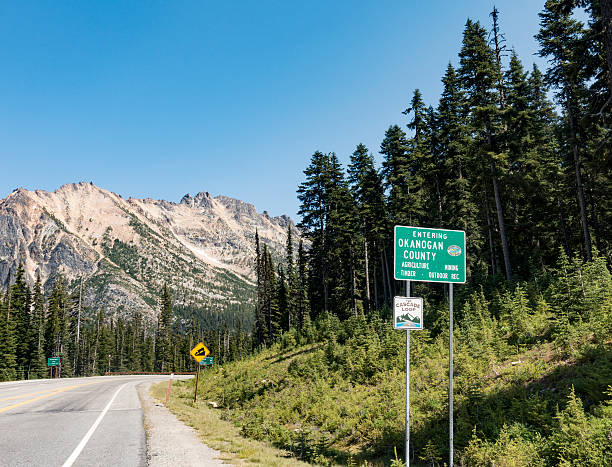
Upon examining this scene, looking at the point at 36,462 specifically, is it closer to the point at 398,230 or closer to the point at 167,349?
the point at 398,230

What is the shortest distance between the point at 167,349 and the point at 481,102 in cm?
10948

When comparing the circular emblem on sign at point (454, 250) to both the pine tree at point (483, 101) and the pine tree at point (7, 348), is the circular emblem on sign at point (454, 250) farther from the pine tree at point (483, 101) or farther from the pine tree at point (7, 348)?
the pine tree at point (7, 348)

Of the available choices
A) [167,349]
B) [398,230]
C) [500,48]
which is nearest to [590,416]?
[398,230]

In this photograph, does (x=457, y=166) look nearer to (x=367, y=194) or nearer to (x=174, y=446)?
(x=367, y=194)

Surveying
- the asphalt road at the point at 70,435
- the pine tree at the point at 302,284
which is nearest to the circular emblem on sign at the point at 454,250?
the asphalt road at the point at 70,435

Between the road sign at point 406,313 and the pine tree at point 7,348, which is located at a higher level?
the road sign at point 406,313

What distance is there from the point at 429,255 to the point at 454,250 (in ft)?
1.98

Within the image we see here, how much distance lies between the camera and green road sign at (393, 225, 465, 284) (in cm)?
843

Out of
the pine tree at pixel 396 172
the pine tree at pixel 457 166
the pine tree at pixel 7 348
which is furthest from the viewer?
the pine tree at pixel 7 348

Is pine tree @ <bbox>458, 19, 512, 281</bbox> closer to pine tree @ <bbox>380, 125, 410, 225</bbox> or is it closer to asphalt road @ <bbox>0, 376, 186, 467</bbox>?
pine tree @ <bbox>380, 125, 410, 225</bbox>

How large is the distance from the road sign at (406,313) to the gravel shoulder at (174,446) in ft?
18.0

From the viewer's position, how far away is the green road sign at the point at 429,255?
8.43 m

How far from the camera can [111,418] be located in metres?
15.0

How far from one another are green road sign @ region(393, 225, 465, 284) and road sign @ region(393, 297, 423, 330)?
0.56 m
